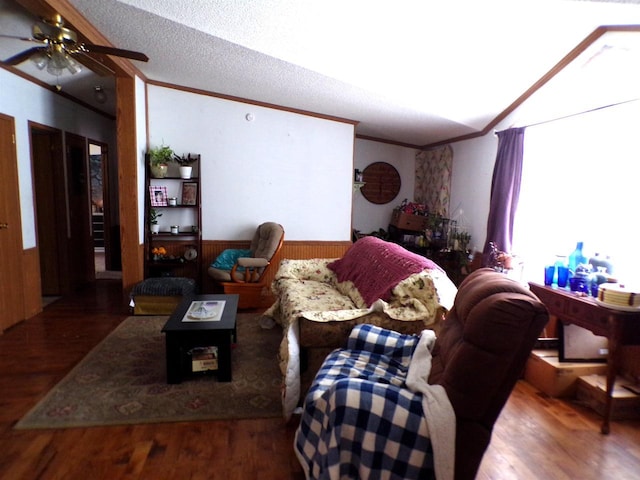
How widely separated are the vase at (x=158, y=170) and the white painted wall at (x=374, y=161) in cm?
271

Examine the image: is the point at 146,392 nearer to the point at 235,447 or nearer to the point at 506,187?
the point at 235,447

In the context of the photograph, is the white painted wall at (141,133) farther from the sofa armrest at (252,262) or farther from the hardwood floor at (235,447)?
the hardwood floor at (235,447)

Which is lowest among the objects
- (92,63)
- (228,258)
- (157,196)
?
(228,258)

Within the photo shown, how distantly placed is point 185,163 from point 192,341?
2.62m

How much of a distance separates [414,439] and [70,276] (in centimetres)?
481

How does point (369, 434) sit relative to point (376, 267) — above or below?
below

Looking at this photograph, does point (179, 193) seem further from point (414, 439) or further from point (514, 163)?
point (414, 439)

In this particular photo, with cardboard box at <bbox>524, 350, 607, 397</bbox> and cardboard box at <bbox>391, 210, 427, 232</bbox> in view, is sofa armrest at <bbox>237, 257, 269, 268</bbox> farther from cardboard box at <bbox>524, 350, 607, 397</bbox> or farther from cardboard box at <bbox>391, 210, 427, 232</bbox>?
cardboard box at <bbox>524, 350, 607, 397</bbox>

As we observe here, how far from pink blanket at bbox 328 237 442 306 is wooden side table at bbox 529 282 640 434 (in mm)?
818

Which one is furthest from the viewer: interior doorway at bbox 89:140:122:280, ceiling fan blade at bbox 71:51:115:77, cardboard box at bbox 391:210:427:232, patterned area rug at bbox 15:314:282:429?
interior doorway at bbox 89:140:122:280

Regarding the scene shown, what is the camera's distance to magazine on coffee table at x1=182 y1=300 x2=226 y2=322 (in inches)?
105

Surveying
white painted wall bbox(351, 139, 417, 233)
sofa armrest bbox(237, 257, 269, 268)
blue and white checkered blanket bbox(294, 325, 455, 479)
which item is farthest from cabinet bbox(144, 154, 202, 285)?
blue and white checkered blanket bbox(294, 325, 455, 479)

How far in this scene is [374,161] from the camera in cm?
595

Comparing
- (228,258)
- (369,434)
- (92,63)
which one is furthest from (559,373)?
(92,63)
